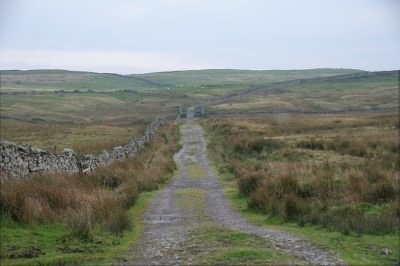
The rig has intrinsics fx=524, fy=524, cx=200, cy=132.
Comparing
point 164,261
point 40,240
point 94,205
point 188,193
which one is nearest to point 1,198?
point 40,240

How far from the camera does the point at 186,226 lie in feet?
38.1

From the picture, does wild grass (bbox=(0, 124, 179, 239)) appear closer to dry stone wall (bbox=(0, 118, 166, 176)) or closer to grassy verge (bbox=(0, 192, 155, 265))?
grassy verge (bbox=(0, 192, 155, 265))

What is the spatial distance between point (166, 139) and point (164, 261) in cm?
4053

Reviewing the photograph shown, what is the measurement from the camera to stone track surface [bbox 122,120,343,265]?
27.3ft

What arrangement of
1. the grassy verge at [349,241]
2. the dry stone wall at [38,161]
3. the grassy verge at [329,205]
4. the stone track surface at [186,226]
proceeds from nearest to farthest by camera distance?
the grassy verge at [349,241] < the stone track surface at [186,226] < the grassy verge at [329,205] < the dry stone wall at [38,161]

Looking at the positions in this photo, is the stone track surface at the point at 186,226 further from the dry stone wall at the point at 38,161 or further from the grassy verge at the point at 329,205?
the dry stone wall at the point at 38,161

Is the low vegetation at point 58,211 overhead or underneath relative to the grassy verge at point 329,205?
overhead

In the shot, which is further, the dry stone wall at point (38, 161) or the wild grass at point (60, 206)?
the dry stone wall at point (38, 161)

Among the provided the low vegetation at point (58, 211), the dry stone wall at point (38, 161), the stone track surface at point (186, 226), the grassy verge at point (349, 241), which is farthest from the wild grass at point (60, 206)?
the grassy verge at point (349, 241)

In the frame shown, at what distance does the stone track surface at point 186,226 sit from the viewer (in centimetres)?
832

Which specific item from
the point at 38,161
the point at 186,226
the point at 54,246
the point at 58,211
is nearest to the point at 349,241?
the point at 186,226

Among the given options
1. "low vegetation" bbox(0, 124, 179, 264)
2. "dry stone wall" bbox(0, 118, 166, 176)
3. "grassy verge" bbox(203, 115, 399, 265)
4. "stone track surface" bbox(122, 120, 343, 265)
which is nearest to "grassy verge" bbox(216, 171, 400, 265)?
"grassy verge" bbox(203, 115, 399, 265)

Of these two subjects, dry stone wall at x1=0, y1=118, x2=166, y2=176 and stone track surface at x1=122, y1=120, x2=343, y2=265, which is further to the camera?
dry stone wall at x1=0, y1=118, x2=166, y2=176

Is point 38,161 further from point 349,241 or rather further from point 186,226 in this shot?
point 349,241
